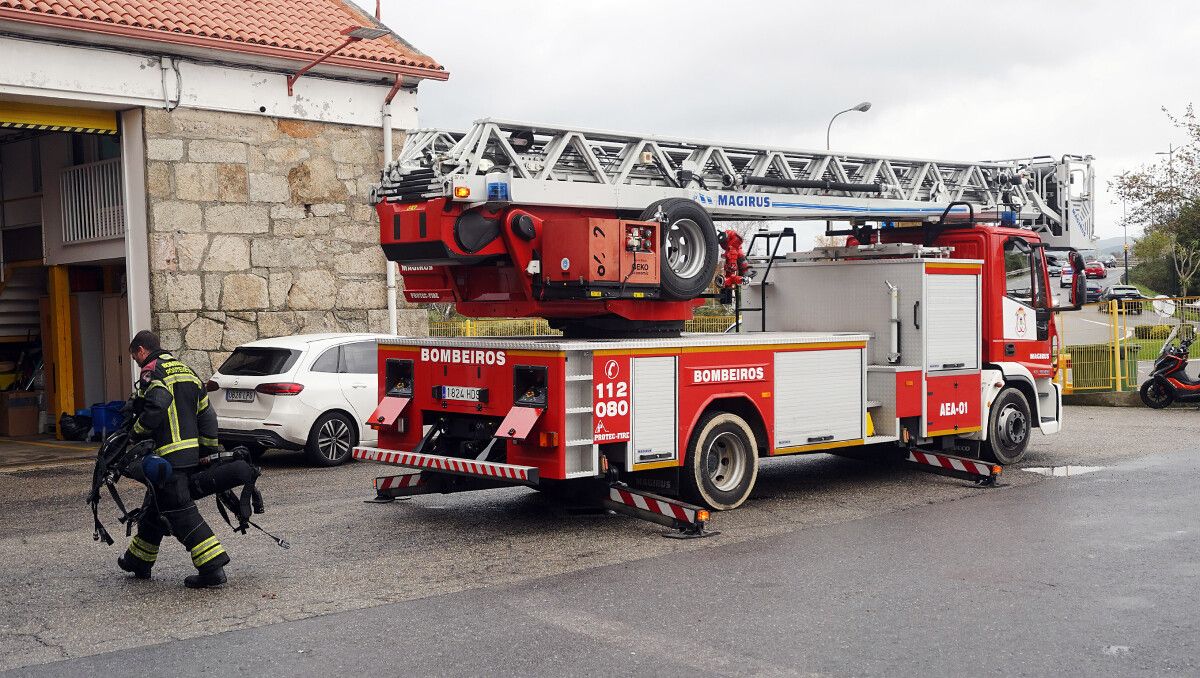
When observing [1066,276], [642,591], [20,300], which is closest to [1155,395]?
[1066,276]

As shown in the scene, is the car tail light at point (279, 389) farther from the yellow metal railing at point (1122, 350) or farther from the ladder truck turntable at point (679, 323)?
the yellow metal railing at point (1122, 350)

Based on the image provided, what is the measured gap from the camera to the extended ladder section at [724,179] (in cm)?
996

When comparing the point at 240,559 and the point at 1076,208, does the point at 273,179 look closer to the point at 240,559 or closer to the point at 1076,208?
the point at 240,559

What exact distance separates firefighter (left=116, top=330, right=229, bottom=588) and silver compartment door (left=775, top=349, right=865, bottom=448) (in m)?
4.84

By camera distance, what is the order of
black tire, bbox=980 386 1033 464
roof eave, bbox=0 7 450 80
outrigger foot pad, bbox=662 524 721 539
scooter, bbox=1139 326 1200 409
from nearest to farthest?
outrigger foot pad, bbox=662 524 721 539, black tire, bbox=980 386 1033 464, roof eave, bbox=0 7 450 80, scooter, bbox=1139 326 1200 409

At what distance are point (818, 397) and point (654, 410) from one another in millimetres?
1967

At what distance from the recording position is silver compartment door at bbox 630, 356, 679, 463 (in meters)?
9.45

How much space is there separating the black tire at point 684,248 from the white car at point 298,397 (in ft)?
14.1

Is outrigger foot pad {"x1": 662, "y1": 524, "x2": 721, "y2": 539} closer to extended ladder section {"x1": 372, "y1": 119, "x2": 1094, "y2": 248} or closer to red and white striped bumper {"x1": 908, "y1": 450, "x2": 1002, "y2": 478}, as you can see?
extended ladder section {"x1": 372, "y1": 119, "x2": 1094, "y2": 248}

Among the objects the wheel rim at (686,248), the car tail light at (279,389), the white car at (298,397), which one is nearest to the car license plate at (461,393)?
the wheel rim at (686,248)

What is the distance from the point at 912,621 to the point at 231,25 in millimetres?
12955

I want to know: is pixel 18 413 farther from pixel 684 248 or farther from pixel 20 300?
pixel 684 248

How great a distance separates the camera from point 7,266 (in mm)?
19344

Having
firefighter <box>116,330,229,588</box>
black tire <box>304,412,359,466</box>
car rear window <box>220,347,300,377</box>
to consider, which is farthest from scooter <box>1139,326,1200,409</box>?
firefighter <box>116,330,229,588</box>
